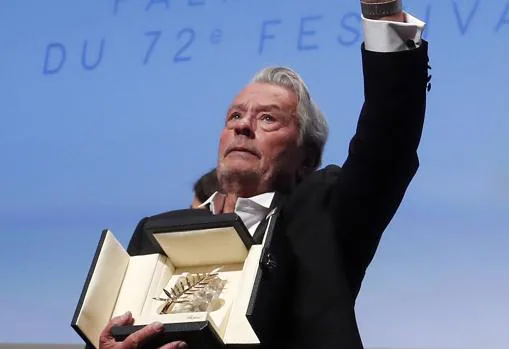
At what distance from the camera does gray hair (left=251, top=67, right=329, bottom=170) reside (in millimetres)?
1268

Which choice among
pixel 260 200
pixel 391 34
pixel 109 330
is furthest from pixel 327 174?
pixel 109 330

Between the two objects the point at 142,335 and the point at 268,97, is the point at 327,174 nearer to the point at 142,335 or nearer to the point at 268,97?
the point at 268,97

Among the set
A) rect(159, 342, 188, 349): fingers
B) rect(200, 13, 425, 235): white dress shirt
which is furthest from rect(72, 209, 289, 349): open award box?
rect(200, 13, 425, 235): white dress shirt

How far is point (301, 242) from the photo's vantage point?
1124 millimetres

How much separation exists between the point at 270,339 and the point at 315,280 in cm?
10

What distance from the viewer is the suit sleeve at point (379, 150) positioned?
1039mm

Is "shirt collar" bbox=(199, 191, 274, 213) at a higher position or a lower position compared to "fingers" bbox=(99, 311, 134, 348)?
higher

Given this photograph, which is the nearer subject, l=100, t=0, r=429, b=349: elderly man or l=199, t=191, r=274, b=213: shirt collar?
l=100, t=0, r=429, b=349: elderly man

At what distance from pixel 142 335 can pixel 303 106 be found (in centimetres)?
42

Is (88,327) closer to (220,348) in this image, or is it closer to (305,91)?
(220,348)

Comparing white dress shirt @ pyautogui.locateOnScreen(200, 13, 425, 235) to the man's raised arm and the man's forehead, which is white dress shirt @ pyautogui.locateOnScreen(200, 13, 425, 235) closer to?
the man's raised arm

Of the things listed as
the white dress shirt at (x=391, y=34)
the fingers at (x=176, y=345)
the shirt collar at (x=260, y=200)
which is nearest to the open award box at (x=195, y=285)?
the fingers at (x=176, y=345)

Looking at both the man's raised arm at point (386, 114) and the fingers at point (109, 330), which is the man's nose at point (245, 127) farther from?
the fingers at point (109, 330)

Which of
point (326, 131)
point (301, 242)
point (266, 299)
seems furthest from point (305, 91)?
point (266, 299)
